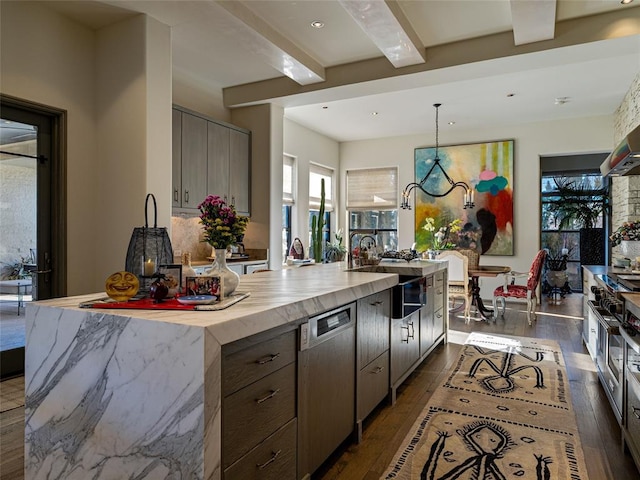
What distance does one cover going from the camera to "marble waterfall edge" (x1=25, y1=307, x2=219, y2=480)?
129cm

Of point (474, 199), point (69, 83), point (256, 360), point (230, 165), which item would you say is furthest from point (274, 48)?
point (474, 199)

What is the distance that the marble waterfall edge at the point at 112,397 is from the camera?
1.29 m

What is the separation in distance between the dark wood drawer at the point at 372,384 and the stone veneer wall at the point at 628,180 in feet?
13.3

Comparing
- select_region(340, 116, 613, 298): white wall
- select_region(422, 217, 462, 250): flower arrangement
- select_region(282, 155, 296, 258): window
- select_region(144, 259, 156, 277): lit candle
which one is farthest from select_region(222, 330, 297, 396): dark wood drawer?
select_region(340, 116, 613, 298): white wall

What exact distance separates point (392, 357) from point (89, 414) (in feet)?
6.41

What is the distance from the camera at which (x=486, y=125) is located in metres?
7.46

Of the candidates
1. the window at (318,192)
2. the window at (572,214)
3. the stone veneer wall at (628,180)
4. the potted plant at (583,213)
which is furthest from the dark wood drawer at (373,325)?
the potted plant at (583,213)

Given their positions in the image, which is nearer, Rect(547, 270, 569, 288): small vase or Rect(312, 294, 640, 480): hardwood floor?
Rect(312, 294, 640, 480): hardwood floor

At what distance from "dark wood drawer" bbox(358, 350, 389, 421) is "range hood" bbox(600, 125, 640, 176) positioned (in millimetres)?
2021

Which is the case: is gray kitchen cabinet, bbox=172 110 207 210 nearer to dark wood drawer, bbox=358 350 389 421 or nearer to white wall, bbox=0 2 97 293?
white wall, bbox=0 2 97 293

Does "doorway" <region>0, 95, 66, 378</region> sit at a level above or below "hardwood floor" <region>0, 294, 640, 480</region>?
above

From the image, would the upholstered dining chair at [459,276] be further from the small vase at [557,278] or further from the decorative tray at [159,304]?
the decorative tray at [159,304]

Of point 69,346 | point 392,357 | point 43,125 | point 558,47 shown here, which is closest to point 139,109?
point 43,125

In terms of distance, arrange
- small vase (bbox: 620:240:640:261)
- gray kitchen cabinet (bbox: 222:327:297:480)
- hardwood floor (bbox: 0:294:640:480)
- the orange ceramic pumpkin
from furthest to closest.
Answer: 1. small vase (bbox: 620:240:640:261)
2. hardwood floor (bbox: 0:294:640:480)
3. the orange ceramic pumpkin
4. gray kitchen cabinet (bbox: 222:327:297:480)
